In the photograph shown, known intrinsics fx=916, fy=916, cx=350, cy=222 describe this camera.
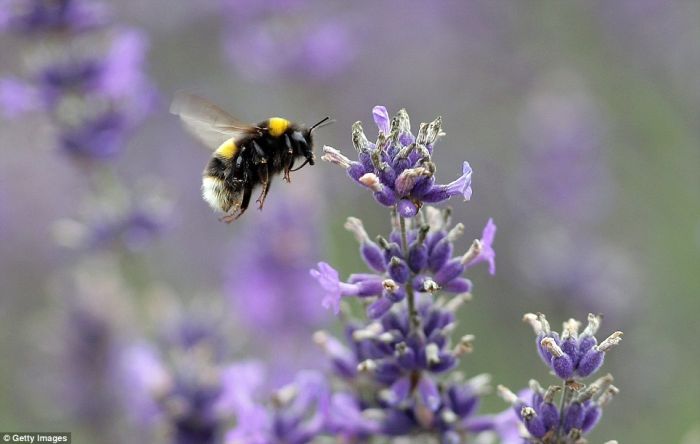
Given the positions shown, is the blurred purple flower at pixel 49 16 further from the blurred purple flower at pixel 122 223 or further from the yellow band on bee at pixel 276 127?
the yellow band on bee at pixel 276 127

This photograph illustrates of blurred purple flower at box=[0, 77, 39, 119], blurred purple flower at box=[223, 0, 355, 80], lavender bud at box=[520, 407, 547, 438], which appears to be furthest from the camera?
blurred purple flower at box=[223, 0, 355, 80]

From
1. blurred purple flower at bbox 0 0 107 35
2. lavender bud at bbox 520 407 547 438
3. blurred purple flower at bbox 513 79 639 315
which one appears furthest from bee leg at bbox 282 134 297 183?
blurred purple flower at bbox 513 79 639 315

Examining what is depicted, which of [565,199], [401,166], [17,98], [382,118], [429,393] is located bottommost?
[429,393]

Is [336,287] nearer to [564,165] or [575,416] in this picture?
[575,416]

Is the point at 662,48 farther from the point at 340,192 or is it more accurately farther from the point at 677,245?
the point at 340,192

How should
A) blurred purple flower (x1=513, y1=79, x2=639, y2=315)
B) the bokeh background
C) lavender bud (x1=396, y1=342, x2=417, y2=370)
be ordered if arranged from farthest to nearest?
1. blurred purple flower (x1=513, y1=79, x2=639, y2=315)
2. the bokeh background
3. lavender bud (x1=396, y1=342, x2=417, y2=370)

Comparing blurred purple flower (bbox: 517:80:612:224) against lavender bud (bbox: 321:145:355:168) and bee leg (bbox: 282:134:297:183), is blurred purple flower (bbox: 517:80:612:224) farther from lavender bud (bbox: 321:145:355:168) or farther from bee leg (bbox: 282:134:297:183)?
lavender bud (bbox: 321:145:355:168)

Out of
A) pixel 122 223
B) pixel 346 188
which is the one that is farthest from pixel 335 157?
→ pixel 346 188

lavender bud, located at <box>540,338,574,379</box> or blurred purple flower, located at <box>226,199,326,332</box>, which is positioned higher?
blurred purple flower, located at <box>226,199,326,332</box>
